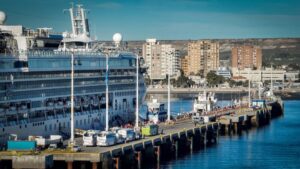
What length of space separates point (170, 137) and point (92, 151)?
49.1ft

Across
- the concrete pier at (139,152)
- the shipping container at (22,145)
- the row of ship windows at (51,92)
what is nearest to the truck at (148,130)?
the concrete pier at (139,152)

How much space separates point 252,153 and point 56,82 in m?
18.1

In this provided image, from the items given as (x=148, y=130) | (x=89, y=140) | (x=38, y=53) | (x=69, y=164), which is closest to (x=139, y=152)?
(x=89, y=140)

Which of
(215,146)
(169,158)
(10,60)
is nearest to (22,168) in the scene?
(10,60)

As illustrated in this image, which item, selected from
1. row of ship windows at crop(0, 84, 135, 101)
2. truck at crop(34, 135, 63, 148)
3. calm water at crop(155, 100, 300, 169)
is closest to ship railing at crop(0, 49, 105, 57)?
row of ship windows at crop(0, 84, 135, 101)

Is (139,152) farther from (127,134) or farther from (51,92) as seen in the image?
(51,92)

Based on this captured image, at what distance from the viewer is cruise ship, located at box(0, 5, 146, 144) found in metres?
60.6

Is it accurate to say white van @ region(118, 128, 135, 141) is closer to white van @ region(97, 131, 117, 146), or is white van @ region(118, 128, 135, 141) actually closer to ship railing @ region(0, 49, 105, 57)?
white van @ region(97, 131, 117, 146)

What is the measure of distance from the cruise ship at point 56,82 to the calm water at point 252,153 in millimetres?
8843

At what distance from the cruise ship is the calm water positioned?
348 inches

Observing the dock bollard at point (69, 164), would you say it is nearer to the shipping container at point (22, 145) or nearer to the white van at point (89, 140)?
the shipping container at point (22, 145)

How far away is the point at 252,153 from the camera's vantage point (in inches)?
2945

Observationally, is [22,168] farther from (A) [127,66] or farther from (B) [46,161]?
(A) [127,66]

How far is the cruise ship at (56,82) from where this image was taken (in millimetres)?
60625
